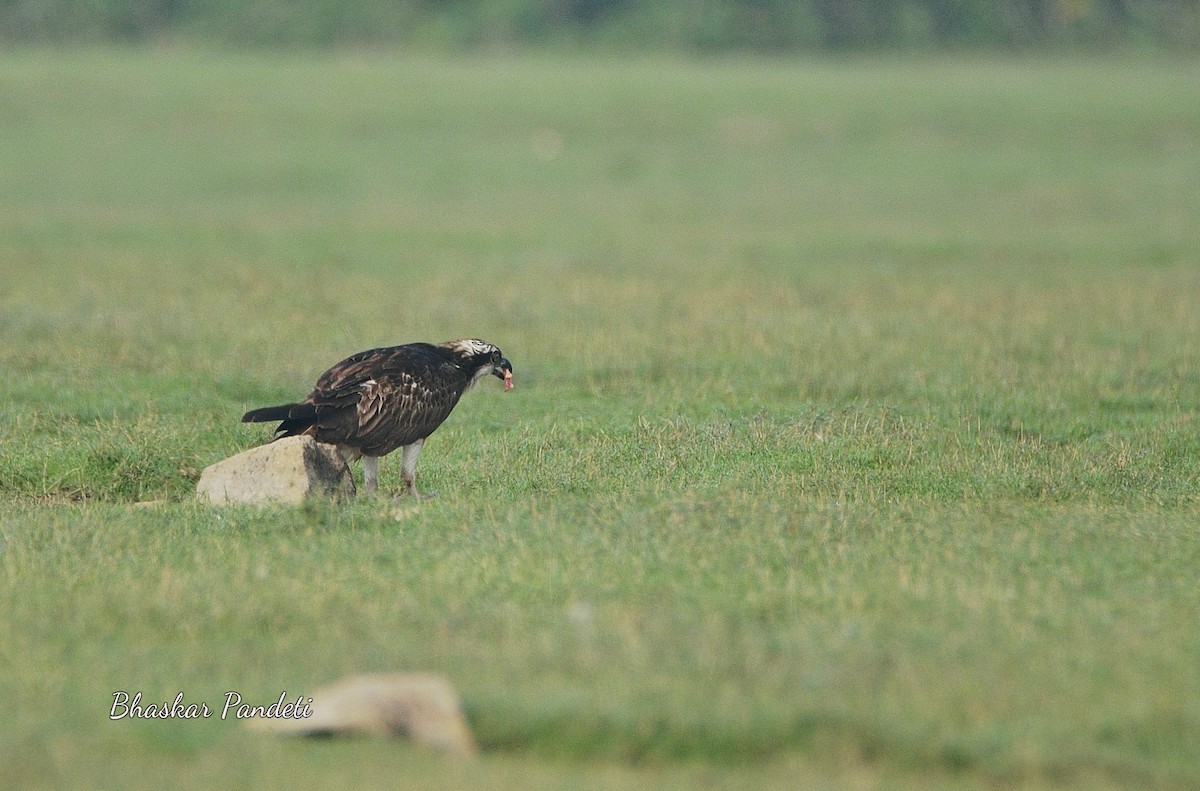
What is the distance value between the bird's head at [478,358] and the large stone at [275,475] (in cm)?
141

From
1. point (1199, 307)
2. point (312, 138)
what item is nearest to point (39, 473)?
point (1199, 307)

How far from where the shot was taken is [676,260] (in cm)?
2359

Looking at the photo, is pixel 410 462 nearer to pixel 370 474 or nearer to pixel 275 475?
pixel 370 474

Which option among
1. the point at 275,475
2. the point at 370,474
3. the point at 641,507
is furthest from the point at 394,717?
the point at 370,474

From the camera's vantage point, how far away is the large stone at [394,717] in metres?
6.14

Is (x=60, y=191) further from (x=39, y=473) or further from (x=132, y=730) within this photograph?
(x=132, y=730)

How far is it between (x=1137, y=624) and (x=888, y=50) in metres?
59.0

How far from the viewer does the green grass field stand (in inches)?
245

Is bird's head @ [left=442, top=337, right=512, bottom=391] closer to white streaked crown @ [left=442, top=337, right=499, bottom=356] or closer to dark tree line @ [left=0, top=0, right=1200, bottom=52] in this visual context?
white streaked crown @ [left=442, top=337, right=499, bottom=356]

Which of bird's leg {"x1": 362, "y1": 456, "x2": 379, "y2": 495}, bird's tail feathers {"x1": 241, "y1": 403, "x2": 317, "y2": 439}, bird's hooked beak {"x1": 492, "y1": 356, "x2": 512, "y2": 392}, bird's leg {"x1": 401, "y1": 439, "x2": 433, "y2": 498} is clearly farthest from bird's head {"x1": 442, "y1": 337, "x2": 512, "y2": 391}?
bird's tail feathers {"x1": 241, "y1": 403, "x2": 317, "y2": 439}

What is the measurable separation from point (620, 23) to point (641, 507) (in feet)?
188

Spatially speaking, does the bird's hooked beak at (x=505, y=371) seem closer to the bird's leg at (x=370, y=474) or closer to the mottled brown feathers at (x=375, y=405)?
the mottled brown feathers at (x=375, y=405)

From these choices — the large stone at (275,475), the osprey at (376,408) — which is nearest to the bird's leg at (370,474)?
the osprey at (376,408)

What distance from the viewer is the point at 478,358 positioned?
36.2ft
